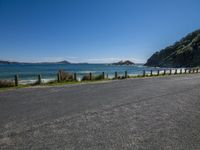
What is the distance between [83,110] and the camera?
705cm

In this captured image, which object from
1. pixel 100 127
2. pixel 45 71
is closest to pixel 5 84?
pixel 100 127

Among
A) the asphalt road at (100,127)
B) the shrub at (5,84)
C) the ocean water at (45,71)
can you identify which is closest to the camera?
the asphalt road at (100,127)

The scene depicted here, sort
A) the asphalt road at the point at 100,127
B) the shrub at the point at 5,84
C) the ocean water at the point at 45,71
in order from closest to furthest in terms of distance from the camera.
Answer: the asphalt road at the point at 100,127, the shrub at the point at 5,84, the ocean water at the point at 45,71

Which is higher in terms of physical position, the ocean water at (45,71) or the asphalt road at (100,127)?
the asphalt road at (100,127)

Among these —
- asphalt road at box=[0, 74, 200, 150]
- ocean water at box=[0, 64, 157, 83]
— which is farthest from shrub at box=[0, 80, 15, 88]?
asphalt road at box=[0, 74, 200, 150]

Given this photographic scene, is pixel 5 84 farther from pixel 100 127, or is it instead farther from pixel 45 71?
pixel 45 71

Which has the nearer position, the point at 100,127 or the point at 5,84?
the point at 100,127

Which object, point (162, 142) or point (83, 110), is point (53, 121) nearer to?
point (83, 110)

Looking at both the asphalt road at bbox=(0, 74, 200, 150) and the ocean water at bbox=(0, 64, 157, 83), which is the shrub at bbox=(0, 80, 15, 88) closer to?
the ocean water at bbox=(0, 64, 157, 83)

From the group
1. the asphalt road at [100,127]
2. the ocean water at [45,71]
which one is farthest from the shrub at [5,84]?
the asphalt road at [100,127]

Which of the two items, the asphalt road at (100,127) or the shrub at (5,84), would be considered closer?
the asphalt road at (100,127)

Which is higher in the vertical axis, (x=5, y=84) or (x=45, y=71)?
(x=5, y=84)

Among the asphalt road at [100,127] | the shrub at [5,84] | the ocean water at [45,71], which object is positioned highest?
the shrub at [5,84]

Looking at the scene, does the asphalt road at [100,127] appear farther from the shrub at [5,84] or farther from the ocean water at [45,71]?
the ocean water at [45,71]
